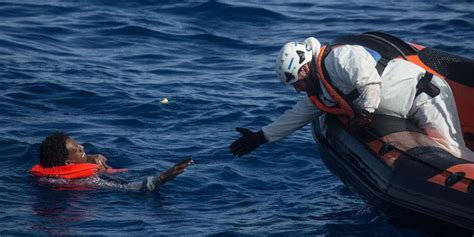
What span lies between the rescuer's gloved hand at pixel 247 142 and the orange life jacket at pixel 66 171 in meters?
1.59

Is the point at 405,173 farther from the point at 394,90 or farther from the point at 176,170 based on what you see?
the point at 176,170

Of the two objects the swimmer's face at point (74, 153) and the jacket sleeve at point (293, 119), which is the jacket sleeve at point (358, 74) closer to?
the jacket sleeve at point (293, 119)

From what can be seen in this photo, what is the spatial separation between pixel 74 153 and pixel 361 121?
9.96 feet

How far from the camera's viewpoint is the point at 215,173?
10219 mm

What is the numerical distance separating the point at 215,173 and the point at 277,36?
589cm

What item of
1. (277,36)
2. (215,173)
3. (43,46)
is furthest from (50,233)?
(277,36)

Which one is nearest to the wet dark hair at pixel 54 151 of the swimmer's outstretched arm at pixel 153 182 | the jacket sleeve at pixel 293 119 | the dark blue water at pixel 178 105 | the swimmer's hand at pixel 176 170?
the dark blue water at pixel 178 105

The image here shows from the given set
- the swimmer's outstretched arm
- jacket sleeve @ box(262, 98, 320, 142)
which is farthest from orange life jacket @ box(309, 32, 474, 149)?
the swimmer's outstretched arm

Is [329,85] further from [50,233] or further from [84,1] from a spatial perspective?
[84,1]

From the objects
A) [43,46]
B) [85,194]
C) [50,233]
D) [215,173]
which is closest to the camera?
[50,233]

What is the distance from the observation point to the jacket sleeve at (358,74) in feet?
26.5

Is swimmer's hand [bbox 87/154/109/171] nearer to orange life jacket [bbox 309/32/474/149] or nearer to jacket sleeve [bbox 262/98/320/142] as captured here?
jacket sleeve [bbox 262/98/320/142]

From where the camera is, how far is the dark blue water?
8836 millimetres

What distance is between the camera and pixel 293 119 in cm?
895
